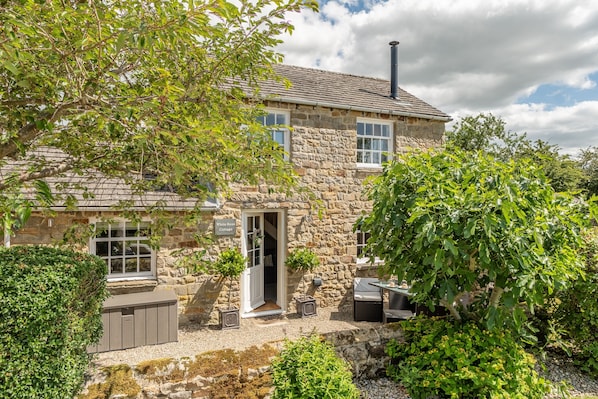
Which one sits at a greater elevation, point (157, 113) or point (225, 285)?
point (157, 113)

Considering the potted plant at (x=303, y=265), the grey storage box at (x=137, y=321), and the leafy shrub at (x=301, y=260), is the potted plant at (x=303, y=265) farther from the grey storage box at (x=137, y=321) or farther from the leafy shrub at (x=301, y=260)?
the grey storage box at (x=137, y=321)

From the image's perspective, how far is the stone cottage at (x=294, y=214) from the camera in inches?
311

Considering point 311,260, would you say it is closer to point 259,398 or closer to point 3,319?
point 259,398

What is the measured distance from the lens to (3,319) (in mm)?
2951

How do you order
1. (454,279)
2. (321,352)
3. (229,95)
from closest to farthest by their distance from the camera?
(321,352)
(229,95)
(454,279)

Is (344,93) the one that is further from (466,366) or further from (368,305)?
(466,366)

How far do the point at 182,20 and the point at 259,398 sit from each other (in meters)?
3.72

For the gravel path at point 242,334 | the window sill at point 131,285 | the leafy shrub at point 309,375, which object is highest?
the leafy shrub at point 309,375

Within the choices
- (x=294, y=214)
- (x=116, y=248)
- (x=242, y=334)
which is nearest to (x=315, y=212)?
(x=294, y=214)

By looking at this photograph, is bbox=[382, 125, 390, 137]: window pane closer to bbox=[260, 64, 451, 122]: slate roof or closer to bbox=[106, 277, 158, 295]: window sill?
bbox=[260, 64, 451, 122]: slate roof

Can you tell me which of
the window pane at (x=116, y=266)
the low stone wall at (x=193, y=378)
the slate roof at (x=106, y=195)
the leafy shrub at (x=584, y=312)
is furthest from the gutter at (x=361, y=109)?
the low stone wall at (x=193, y=378)

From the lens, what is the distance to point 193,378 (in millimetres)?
3641

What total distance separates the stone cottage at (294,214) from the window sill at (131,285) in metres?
0.02

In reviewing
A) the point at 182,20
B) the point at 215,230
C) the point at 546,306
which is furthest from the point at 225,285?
the point at 182,20
